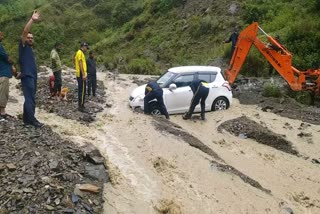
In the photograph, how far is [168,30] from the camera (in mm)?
31781

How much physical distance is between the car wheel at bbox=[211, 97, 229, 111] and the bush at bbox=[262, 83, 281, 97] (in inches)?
124

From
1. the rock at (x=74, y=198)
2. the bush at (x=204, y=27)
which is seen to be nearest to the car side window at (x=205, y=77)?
the rock at (x=74, y=198)

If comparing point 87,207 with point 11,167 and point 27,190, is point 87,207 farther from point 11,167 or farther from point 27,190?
point 11,167

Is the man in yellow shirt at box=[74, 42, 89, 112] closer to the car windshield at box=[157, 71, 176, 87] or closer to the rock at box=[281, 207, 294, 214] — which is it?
the car windshield at box=[157, 71, 176, 87]

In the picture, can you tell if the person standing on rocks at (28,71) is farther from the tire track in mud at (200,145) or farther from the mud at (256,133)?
the mud at (256,133)

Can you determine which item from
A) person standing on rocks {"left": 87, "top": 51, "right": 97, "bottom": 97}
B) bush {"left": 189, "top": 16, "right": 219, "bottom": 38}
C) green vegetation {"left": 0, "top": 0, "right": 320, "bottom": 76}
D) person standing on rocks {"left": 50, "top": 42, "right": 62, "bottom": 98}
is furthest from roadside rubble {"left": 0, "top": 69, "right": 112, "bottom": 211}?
bush {"left": 189, "top": 16, "right": 219, "bottom": 38}

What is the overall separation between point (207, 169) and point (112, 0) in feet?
143

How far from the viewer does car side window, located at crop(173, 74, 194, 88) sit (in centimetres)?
1324

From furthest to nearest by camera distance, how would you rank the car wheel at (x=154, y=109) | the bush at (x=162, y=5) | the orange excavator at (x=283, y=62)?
the bush at (x=162, y=5), the orange excavator at (x=283, y=62), the car wheel at (x=154, y=109)

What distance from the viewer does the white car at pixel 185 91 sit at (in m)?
13.0

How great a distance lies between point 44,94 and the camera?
14766mm

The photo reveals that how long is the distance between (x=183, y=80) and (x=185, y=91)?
15.4 inches

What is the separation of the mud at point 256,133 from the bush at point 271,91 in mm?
3844

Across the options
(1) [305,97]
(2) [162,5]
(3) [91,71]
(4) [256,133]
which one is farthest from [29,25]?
(2) [162,5]
